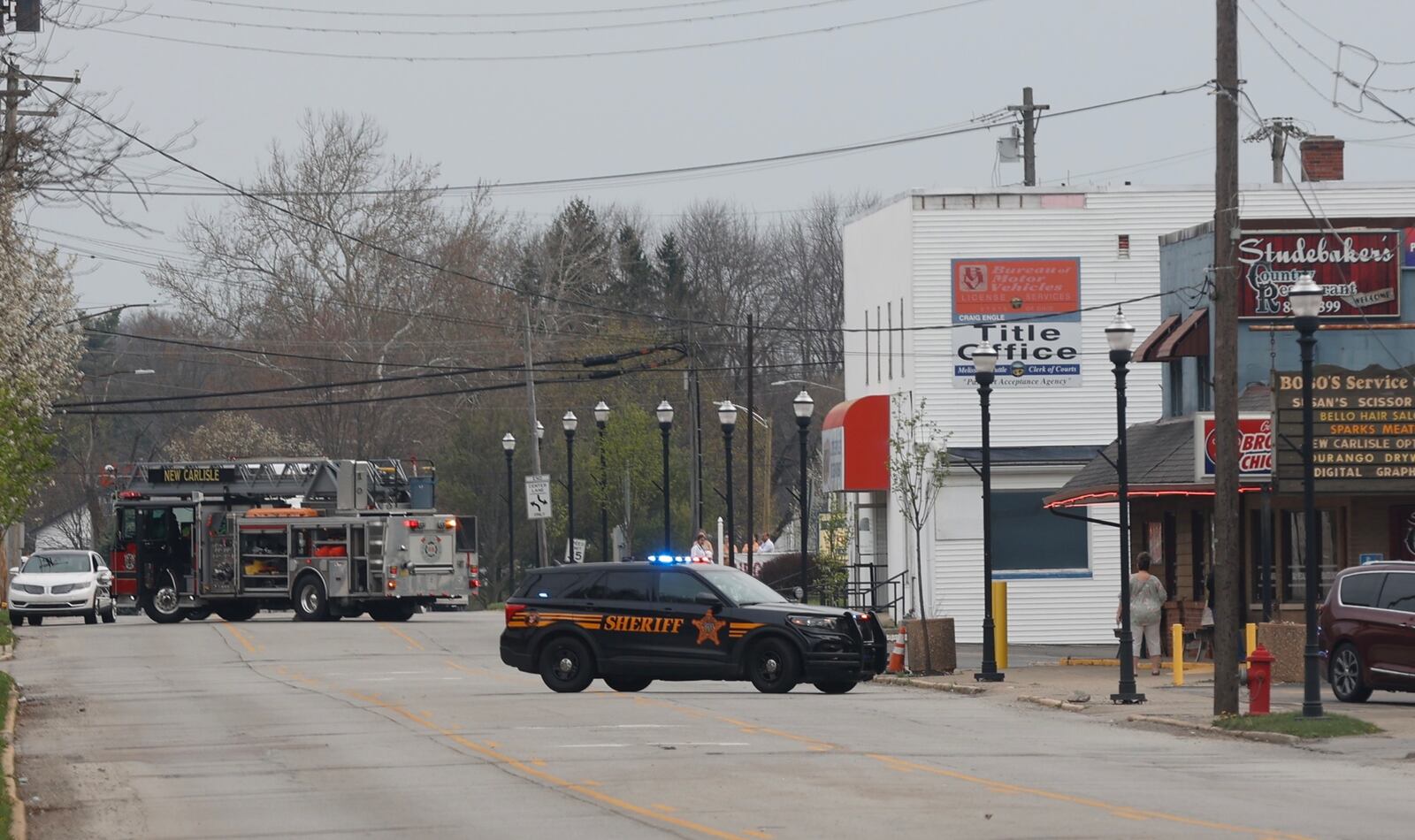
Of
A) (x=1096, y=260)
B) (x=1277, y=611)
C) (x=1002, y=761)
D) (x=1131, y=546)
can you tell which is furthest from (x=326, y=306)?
(x=1002, y=761)

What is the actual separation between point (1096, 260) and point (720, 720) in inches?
988

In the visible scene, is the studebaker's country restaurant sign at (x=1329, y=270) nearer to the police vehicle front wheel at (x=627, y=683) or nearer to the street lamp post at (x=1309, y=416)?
the street lamp post at (x=1309, y=416)

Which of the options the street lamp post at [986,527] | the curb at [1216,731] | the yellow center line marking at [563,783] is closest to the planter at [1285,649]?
the street lamp post at [986,527]

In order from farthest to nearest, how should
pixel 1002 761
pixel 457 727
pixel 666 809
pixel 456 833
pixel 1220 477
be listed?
pixel 1220 477, pixel 457 727, pixel 1002 761, pixel 666 809, pixel 456 833

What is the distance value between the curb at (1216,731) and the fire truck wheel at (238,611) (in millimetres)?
28687

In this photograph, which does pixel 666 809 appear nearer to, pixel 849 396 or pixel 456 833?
pixel 456 833

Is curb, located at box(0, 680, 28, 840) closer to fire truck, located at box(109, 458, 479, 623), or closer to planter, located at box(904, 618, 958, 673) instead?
planter, located at box(904, 618, 958, 673)

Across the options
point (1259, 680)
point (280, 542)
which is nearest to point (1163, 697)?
point (1259, 680)

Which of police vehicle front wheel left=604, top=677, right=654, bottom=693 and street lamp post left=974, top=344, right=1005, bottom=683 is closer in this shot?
police vehicle front wheel left=604, top=677, right=654, bottom=693

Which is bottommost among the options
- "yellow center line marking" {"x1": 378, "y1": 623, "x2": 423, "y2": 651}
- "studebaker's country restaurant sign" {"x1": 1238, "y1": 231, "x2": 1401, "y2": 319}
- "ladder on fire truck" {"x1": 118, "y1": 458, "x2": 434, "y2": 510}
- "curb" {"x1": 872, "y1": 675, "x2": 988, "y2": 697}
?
"yellow center line marking" {"x1": 378, "y1": 623, "x2": 423, "y2": 651}

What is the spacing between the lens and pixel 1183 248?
1378 inches

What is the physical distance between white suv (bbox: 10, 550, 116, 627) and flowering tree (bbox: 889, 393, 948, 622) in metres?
18.6

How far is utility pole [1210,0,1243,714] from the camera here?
22688 millimetres

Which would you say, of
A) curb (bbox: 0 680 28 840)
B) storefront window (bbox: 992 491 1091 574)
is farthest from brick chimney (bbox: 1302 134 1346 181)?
curb (bbox: 0 680 28 840)
